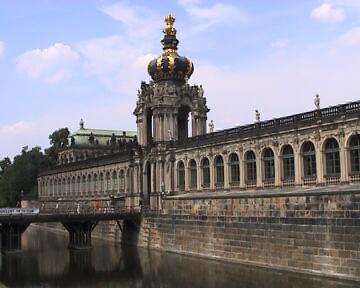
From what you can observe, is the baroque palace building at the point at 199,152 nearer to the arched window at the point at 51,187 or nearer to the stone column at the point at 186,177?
the stone column at the point at 186,177

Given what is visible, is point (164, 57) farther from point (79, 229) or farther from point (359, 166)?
point (359, 166)

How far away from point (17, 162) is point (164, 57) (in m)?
64.9

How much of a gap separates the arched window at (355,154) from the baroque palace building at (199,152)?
7 centimetres

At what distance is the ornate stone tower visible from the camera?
6028 cm

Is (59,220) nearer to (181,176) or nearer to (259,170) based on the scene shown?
(181,176)

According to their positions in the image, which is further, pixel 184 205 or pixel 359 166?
pixel 184 205

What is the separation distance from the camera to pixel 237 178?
49.9 metres

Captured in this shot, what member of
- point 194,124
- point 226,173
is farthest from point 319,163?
point 194,124

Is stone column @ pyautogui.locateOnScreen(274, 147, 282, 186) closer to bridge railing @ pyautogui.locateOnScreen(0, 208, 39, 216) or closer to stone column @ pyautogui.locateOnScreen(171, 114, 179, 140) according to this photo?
stone column @ pyautogui.locateOnScreen(171, 114, 179, 140)

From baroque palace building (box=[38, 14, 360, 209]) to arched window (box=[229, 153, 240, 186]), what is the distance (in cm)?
9

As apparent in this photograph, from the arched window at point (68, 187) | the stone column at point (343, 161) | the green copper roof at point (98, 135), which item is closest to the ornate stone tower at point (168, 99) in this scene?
the stone column at point (343, 161)

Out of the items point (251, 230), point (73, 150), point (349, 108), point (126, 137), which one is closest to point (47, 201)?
point (73, 150)

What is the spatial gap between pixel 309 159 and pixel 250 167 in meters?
7.23

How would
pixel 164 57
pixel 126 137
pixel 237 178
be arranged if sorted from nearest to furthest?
pixel 237 178 → pixel 164 57 → pixel 126 137
